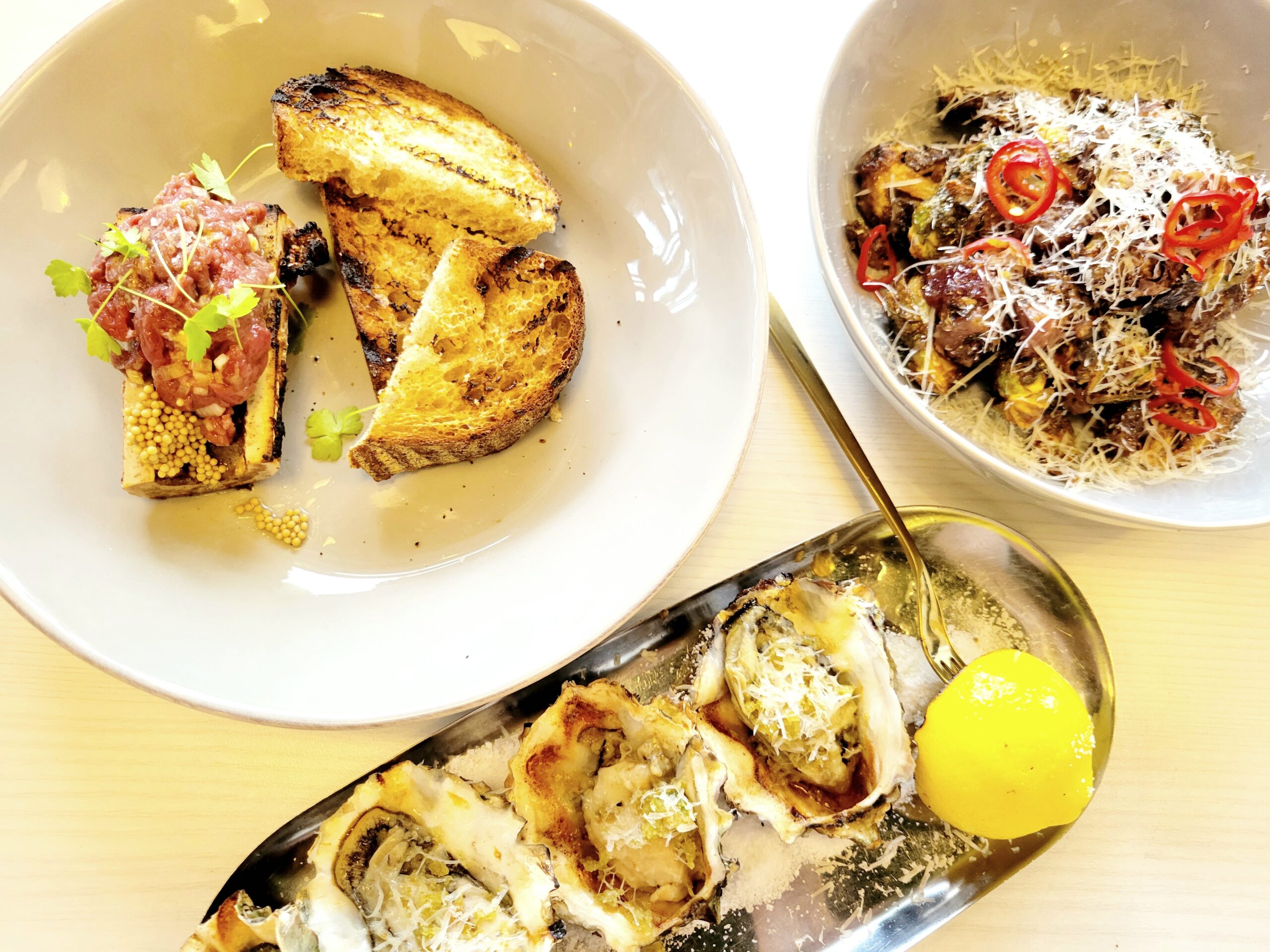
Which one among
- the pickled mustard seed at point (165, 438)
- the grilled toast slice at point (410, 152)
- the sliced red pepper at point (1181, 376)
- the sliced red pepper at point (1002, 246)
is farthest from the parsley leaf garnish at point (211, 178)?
the sliced red pepper at point (1181, 376)

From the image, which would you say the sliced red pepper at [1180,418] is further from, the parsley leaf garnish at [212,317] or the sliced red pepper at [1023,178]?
the parsley leaf garnish at [212,317]

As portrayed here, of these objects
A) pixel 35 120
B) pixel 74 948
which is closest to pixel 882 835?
pixel 74 948

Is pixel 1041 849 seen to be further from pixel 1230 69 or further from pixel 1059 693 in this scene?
pixel 1230 69

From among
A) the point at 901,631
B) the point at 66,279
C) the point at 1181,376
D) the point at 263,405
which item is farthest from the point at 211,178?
the point at 1181,376

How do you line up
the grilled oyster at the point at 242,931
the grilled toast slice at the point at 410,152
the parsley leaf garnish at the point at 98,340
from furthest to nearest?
the grilled toast slice at the point at 410,152 → the parsley leaf garnish at the point at 98,340 → the grilled oyster at the point at 242,931

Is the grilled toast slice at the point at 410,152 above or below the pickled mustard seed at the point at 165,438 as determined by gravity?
above

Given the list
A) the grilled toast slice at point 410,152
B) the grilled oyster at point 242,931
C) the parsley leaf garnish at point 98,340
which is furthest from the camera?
the grilled toast slice at point 410,152

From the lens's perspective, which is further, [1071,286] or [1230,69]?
[1230,69]
